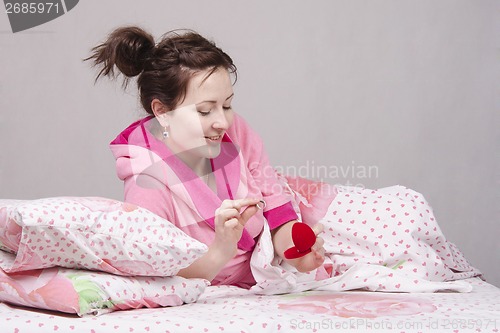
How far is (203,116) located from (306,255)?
0.41 meters

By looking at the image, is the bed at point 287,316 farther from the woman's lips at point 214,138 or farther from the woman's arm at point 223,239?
the woman's lips at point 214,138

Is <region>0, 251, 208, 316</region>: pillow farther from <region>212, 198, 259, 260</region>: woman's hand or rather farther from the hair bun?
the hair bun

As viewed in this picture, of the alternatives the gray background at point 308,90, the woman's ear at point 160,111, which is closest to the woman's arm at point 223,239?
the woman's ear at point 160,111

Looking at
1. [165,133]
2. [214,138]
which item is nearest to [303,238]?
[214,138]

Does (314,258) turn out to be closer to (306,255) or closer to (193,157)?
(306,255)

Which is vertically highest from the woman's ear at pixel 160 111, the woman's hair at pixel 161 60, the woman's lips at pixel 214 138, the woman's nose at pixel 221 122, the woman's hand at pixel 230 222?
the woman's hair at pixel 161 60

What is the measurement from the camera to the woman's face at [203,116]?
185 centimetres

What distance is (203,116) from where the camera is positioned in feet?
6.08

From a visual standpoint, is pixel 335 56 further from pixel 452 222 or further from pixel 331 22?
pixel 452 222

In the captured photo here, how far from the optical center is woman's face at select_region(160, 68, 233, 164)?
185 centimetres

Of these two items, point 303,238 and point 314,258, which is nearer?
point 303,238

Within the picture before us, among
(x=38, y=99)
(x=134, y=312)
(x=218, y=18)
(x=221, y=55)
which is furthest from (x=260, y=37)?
(x=134, y=312)

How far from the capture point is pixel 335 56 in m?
3.22

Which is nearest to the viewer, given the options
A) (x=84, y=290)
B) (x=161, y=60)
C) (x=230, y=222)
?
(x=84, y=290)
